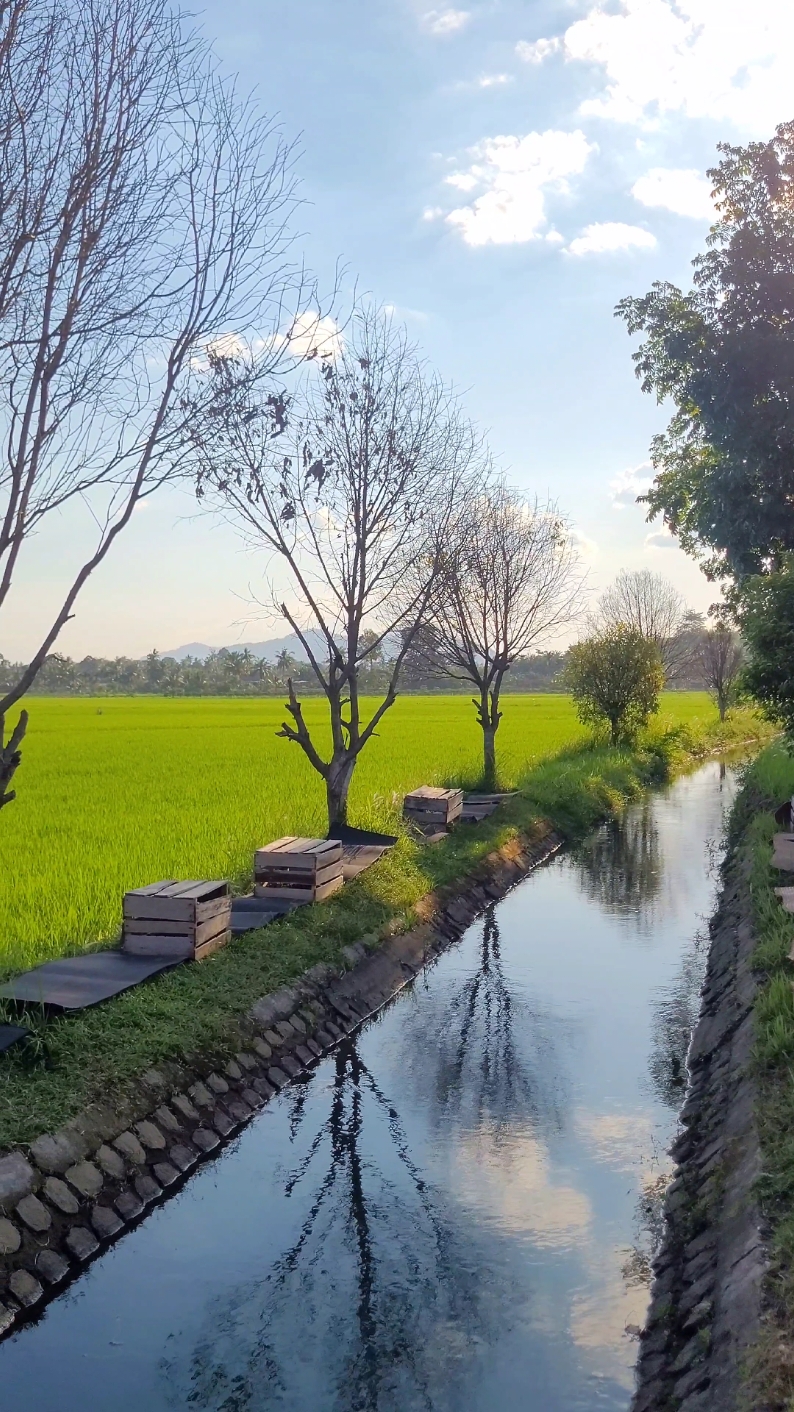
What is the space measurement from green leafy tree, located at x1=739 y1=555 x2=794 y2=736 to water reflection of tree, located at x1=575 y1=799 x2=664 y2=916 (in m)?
3.29

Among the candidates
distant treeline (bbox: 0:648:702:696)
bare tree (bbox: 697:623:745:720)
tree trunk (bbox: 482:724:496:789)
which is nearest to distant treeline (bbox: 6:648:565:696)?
distant treeline (bbox: 0:648:702:696)

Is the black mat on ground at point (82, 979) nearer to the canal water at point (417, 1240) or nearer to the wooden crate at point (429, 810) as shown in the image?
the canal water at point (417, 1240)

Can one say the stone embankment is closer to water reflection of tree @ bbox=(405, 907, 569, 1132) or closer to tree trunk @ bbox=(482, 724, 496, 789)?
water reflection of tree @ bbox=(405, 907, 569, 1132)

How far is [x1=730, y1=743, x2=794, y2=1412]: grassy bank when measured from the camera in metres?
4.23

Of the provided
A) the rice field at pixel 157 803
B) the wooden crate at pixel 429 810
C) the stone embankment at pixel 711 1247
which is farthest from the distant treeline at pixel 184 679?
the stone embankment at pixel 711 1247

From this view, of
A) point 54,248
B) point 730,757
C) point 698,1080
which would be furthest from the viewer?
point 730,757

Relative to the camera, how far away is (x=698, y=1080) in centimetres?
906

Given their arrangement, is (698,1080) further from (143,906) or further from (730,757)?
(730,757)

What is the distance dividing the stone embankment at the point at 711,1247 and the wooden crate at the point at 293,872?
4.24 metres

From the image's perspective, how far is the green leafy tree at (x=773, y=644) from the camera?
15.5 meters

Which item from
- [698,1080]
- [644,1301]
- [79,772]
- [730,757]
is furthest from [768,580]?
[730,757]

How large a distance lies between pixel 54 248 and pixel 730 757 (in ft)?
124

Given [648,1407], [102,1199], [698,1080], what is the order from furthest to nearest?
[698,1080], [102,1199], [648,1407]

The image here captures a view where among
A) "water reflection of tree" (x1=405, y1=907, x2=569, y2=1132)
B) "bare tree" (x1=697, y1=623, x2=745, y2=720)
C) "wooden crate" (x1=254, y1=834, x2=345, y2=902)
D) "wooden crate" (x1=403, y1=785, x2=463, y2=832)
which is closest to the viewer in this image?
"water reflection of tree" (x1=405, y1=907, x2=569, y2=1132)
